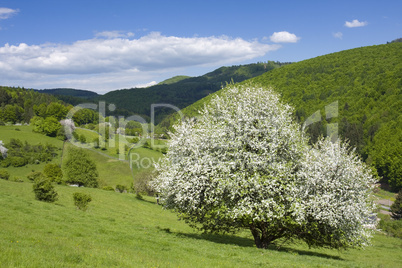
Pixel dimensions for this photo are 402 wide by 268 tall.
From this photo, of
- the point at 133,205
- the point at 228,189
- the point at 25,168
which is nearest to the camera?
the point at 228,189

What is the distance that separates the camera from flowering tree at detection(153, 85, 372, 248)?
2195cm

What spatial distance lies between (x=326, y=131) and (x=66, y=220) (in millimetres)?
190277

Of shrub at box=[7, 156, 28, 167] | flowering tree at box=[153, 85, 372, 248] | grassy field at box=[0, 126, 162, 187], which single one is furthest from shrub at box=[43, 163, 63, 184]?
shrub at box=[7, 156, 28, 167]

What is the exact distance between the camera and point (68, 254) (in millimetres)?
13188

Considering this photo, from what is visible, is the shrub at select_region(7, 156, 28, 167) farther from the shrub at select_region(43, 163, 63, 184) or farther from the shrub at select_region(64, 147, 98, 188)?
the shrub at select_region(43, 163, 63, 184)

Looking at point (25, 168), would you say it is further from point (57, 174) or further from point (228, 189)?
point (228, 189)

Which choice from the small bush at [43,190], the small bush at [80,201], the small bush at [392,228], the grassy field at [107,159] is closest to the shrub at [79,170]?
the small bush at [43,190]

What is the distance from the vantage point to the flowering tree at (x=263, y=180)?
21953mm

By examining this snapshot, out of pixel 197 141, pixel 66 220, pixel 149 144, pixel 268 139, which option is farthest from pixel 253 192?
pixel 149 144

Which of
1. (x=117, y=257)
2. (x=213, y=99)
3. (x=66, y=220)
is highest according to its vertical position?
(x=213, y=99)

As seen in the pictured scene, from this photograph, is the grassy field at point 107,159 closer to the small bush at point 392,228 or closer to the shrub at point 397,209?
the small bush at point 392,228

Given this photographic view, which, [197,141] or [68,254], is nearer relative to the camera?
[68,254]

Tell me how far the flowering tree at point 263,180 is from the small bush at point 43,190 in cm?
1944

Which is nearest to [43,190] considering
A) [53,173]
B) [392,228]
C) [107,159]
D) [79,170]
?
[53,173]
